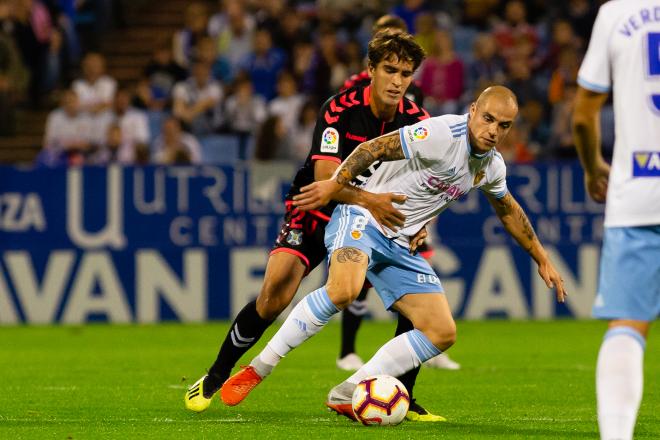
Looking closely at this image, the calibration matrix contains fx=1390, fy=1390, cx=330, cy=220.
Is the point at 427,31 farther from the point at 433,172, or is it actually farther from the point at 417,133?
the point at 417,133

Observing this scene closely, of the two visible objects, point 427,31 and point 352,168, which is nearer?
point 352,168

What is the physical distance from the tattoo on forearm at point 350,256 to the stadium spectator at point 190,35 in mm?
12116

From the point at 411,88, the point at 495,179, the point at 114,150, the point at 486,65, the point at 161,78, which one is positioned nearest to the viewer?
the point at 495,179

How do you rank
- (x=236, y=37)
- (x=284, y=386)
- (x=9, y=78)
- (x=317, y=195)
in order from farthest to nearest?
(x=236, y=37)
(x=9, y=78)
(x=284, y=386)
(x=317, y=195)

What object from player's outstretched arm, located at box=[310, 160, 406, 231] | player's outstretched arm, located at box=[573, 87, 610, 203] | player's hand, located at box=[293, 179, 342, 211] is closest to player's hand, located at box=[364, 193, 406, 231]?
player's outstretched arm, located at box=[310, 160, 406, 231]

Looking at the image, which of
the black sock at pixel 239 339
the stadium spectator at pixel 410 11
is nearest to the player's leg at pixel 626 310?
the black sock at pixel 239 339

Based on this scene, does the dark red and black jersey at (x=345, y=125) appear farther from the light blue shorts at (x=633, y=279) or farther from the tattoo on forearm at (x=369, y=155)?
the light blue shorts at (x=633, y=279)

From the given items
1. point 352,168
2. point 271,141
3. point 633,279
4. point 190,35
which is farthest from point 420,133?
point 190,35

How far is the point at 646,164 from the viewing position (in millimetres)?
5004

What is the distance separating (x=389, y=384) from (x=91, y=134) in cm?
1080

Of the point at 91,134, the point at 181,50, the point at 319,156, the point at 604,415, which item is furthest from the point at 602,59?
the point at 181,50

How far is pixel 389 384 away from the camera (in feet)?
22.9

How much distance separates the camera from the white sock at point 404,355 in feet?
23.2

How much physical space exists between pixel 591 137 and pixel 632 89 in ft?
0.74
